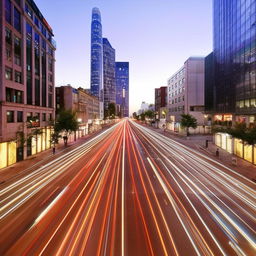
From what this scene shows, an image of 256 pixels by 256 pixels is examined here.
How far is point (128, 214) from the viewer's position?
895 cm

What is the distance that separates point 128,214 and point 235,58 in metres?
48.1

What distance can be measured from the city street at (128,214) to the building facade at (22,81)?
7049 mm

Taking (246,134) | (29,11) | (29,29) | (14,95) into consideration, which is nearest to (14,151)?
(14,95)

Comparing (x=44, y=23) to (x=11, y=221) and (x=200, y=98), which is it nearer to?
(x=11, y=221)

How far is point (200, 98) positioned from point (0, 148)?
60.5m

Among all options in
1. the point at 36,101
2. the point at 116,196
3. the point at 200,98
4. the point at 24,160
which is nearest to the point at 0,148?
the point at 24,160

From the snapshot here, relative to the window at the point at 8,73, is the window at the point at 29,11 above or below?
above

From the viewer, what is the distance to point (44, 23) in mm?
30875

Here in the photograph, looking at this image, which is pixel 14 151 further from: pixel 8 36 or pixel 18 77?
pixel 8 36

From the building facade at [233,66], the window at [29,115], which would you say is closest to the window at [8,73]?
the window at [29,115]

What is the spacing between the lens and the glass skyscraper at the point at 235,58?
35562 millimetres

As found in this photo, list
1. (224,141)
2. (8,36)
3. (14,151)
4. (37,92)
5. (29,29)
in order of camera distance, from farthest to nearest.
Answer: (37,92), (224,141), (29,29), (8,36), (14,151)

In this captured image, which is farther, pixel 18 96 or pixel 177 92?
pixel 177 92

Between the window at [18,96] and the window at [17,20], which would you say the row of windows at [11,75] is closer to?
the window at [18,96]
